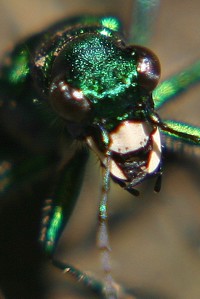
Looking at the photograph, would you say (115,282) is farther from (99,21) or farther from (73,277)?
(99,21)

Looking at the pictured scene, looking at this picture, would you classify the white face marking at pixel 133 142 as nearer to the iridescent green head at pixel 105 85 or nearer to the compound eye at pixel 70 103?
the iridescent green head at pixel 105 85

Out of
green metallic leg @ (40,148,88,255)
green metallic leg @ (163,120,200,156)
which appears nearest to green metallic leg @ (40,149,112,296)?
green metallic leg @ (40,148,88,255)

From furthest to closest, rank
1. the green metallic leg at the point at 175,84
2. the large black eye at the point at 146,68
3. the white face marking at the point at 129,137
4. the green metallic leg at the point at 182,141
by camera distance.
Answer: the green metallic leg at the point at 175,84, the green metallic leg at the point at 182,141, the large black eye at the point at 146,68, the white face marking at the point at 129,137

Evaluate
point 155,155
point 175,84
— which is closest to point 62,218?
point 155,155

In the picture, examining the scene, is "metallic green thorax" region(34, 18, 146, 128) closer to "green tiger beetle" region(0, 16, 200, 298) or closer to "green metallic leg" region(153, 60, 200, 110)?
"green tiger beetle" region(0, 16, 200, 298)

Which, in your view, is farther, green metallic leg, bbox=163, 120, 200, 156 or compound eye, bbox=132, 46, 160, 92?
green metallic leg, bbox=163, 120, 200, 156

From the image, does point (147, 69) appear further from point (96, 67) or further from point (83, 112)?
point (83, 112)

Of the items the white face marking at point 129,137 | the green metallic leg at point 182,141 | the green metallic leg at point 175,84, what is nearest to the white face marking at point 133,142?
the white face marking at point 129,137
